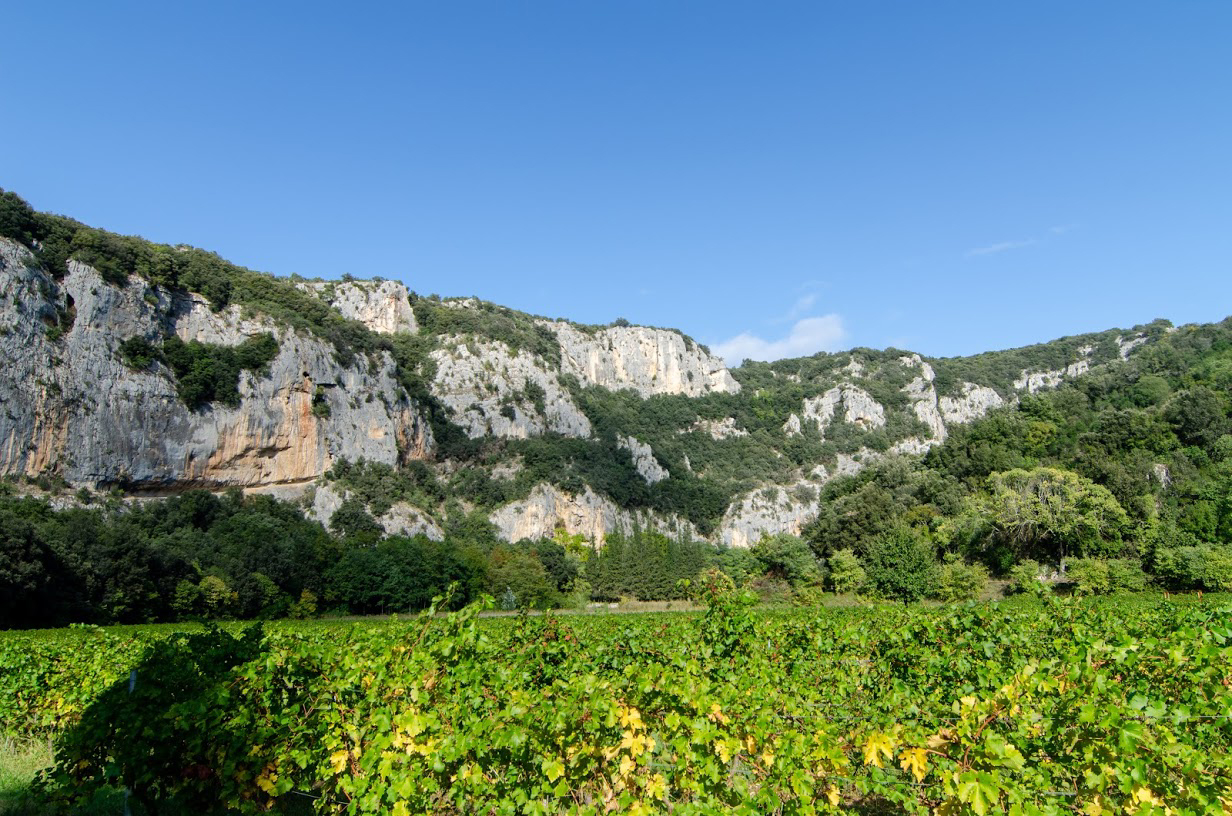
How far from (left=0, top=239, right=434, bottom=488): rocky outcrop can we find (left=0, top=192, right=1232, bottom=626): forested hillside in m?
0.21

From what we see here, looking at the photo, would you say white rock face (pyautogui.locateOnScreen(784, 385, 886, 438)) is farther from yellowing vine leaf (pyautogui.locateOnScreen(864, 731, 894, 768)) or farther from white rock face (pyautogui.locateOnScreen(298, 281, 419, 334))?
yellowing vine leaf (pyautogui.locateOnScreen(864, 731, 894, 768))

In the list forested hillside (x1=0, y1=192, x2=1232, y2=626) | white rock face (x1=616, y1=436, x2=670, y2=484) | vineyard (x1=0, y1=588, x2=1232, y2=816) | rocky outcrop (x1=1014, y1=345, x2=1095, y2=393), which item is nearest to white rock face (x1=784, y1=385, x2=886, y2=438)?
forested hillside (x1=0, y1=192, x2=1232, y2=626)

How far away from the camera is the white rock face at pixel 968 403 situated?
14100 centimetres

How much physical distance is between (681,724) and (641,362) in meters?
148

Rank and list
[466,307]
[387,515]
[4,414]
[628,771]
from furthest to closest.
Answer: [466,307], [387,515], [4,414], [628,771]

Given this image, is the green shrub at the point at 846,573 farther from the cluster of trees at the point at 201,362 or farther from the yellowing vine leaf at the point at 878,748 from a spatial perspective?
the cluster of trees at the point at 201,362

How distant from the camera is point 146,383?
6431 centimetres

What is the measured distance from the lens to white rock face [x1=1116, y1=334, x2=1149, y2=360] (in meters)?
129

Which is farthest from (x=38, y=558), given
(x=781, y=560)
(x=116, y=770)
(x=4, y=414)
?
(x=781, y=560)

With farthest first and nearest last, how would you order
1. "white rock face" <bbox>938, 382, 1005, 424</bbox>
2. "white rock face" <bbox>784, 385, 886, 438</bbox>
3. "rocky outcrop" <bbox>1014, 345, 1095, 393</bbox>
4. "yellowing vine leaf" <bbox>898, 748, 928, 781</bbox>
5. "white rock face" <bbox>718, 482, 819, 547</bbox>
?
1. "white rock face" <bbox>938, 382, 1005, 424</bbox>
2. "white rock face" <bbox>784, 385, 886, 438</bbox>
3. "rocky outcrop" <bbox>1014, 345, 1095, 393</bbox>
4. "white rock face" <bbox>718, 482, 819, 547</bbox>
5. "yellowing vine leaf" <bbox>898, 748, 928, 781</bbox>

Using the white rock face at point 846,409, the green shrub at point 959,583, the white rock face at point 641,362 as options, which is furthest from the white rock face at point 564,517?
the green shrub at point 959,583

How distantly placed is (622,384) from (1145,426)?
327 feet

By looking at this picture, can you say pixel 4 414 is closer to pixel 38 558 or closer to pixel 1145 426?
pixel 38 558

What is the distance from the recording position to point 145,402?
6362 cm
